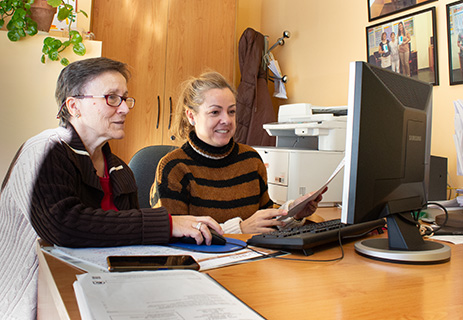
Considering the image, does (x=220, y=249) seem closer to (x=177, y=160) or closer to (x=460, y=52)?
(x=177, y=160)

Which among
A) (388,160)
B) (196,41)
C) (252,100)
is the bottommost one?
(388,160)

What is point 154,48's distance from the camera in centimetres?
332

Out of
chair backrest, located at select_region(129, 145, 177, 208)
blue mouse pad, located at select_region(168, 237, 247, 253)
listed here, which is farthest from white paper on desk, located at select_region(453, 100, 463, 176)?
chair backrest, located at select_region(129, 145, 177, 208)

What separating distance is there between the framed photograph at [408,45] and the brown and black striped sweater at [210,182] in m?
1.25

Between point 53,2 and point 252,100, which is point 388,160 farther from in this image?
point 252,100

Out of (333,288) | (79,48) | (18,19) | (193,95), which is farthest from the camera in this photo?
(79,48)

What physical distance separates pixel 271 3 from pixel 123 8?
1.44m

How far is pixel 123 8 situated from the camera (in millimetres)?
3213

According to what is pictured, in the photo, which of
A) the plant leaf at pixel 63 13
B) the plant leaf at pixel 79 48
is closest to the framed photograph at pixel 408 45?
the plant leaf at pixel 79 48

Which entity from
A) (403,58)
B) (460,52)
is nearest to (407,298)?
(460,52)

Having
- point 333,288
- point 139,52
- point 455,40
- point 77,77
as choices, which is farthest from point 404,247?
point 139,52

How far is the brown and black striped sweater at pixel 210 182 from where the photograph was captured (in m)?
1.58

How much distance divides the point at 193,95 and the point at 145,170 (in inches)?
17.1

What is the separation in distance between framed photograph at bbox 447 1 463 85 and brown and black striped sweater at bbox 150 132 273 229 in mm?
1216
